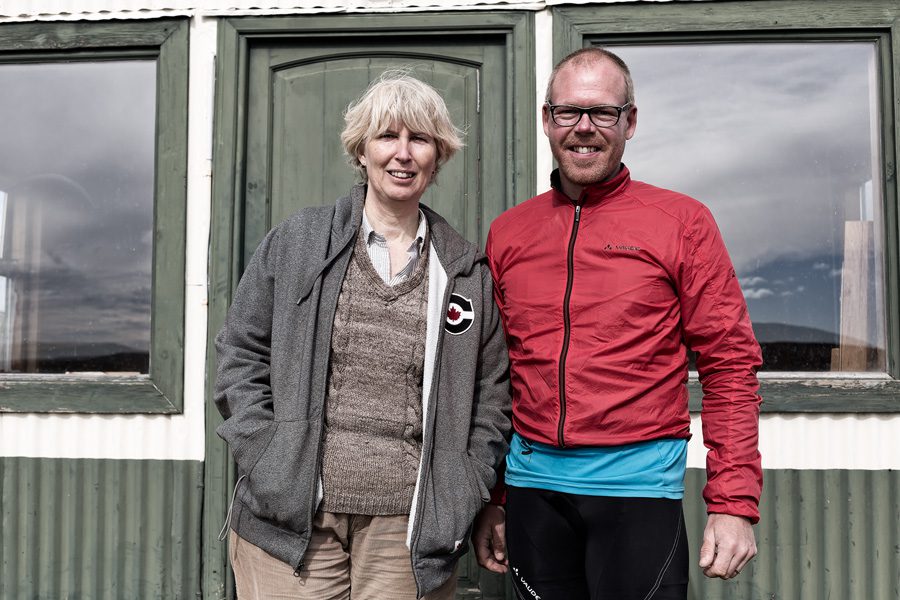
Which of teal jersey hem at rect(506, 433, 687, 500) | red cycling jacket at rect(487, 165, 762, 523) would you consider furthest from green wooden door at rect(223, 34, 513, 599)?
teal jersey hem at rect(506, 433, 687, 500)

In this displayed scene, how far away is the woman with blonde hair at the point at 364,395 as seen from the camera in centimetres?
222

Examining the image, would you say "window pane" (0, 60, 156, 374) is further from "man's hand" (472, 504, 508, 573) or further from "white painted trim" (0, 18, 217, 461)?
"man's hand" (472, 504, 508, 573)

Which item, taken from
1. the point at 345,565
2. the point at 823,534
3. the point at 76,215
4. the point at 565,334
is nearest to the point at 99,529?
the point at 76,215

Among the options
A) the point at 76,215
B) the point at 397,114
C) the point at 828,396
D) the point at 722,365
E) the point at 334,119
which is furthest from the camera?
the point at 76,215

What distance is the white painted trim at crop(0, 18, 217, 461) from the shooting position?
12.8 ft

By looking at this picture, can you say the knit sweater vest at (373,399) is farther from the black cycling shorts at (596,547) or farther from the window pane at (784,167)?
the window pane at (784,167)

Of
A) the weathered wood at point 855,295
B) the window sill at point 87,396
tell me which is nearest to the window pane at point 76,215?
the window sill at point 87,396

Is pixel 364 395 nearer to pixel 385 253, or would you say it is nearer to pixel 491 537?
pixel 385 253

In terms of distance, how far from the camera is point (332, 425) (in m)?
2.26

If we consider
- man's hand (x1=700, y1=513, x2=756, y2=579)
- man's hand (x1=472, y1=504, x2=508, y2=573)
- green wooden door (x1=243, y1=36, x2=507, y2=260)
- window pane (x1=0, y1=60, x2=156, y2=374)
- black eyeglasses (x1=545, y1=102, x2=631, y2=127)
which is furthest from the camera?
window pane (x1=0, y1=60, x2=156, y2=374)

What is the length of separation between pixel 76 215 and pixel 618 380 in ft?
10.7

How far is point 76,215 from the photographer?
4.25 m

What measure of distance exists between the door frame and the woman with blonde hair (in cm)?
149

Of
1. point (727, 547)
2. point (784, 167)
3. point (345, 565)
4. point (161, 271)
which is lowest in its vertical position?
point (345, 565)
